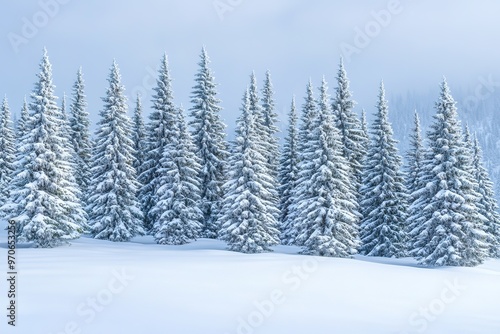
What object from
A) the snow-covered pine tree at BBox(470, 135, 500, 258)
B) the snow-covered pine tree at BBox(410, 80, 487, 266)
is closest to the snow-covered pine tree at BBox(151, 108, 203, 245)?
the snow-covered pine tree at BBox(410, 80, 487, 266)

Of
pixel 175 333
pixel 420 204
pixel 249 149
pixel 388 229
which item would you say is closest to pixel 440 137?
pixel 420 204

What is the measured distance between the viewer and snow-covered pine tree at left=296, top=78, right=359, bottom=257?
31609 mm

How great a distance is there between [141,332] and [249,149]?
2068 centimetres

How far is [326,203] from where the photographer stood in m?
32.5

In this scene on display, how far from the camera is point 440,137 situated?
34656 millimetres

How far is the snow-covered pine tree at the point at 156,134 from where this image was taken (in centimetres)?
4159

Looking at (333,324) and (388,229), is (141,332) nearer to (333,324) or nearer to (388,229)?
(333,324)

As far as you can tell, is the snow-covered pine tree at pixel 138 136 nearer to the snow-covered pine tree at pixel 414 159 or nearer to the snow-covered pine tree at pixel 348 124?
the snow-covered pine tree at pixel 348 124

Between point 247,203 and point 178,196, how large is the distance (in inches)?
283

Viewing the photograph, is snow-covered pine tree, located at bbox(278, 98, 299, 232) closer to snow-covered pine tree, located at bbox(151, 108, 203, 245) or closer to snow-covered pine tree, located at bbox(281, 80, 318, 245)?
snow-covered pine tree, located at bbox(281, 80, 318, 245)
